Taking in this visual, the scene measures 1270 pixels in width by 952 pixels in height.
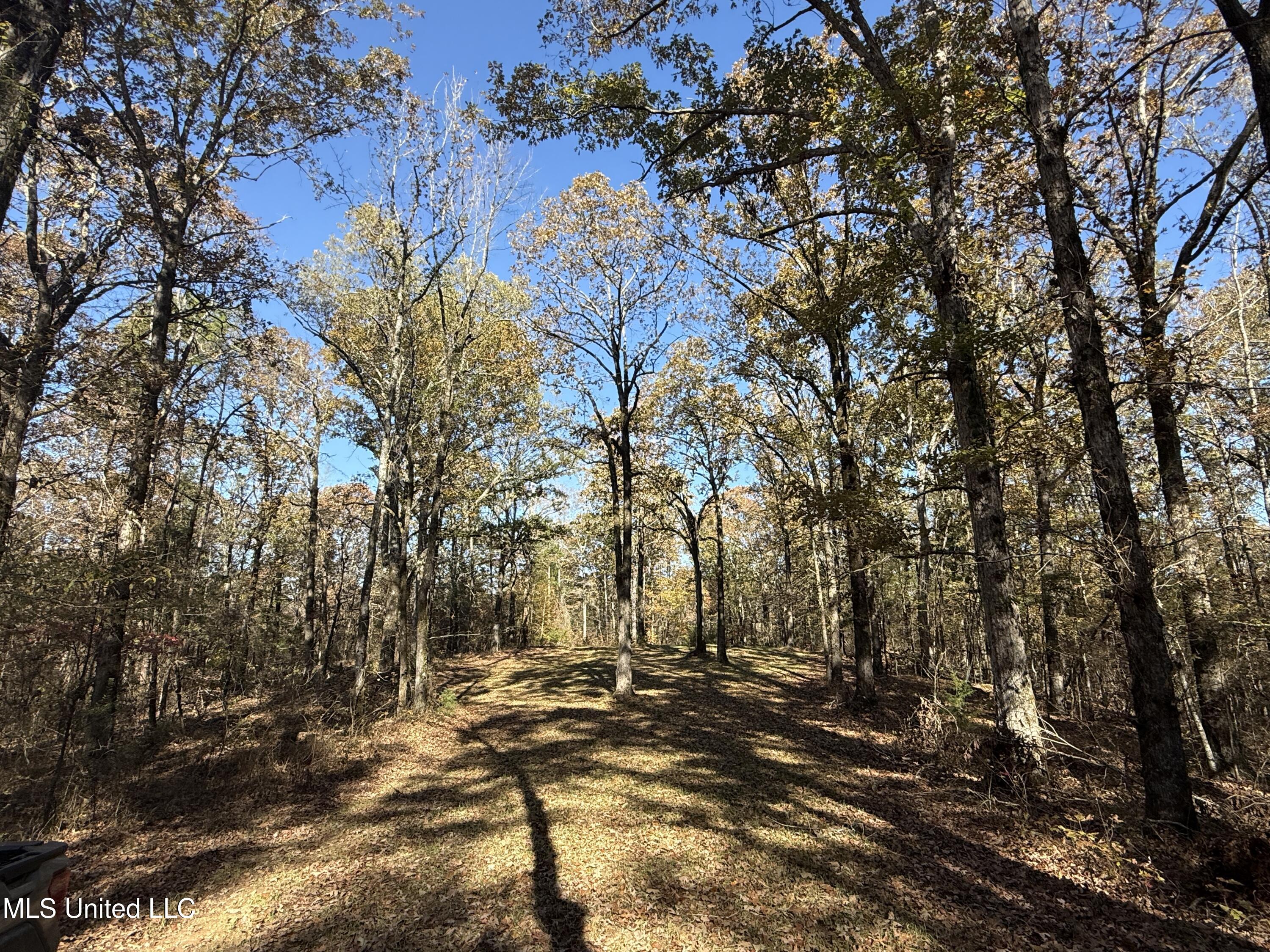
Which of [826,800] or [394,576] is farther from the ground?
[394,576]

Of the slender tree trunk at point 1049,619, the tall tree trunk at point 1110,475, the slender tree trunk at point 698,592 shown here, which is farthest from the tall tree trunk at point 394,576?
the slender tree trunk at point 1049,619

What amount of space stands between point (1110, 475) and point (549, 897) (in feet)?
24.3

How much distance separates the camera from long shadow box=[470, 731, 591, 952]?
14.6 feet

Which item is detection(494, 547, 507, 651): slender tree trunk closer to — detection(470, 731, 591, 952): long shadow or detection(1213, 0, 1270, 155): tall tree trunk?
detection(470, 731, 591, 952): long shadow

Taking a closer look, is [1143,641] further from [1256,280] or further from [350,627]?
[350,627]

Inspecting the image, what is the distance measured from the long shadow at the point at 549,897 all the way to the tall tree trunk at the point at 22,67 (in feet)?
30.1

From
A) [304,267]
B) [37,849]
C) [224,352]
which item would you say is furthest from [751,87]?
[224,352]

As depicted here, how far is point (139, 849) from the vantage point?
6.15 meters

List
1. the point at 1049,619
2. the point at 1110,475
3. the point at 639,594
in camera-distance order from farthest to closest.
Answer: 1. the point at 639,594
2. the point at 1049,619
3. the point at 1110,475

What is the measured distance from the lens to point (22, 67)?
6.04 meters

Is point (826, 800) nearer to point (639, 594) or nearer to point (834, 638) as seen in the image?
point (834, 638)

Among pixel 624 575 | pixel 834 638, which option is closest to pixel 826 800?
pixel 834 638

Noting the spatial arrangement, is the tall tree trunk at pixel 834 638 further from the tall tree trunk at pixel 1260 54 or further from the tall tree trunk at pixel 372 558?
the tall tree trunk at pixel 372 558

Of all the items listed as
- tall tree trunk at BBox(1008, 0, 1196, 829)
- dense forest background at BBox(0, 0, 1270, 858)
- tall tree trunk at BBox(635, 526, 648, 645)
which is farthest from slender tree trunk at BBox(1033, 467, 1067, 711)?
tall tree trunk at BBox(635, 526, 648, 645)
